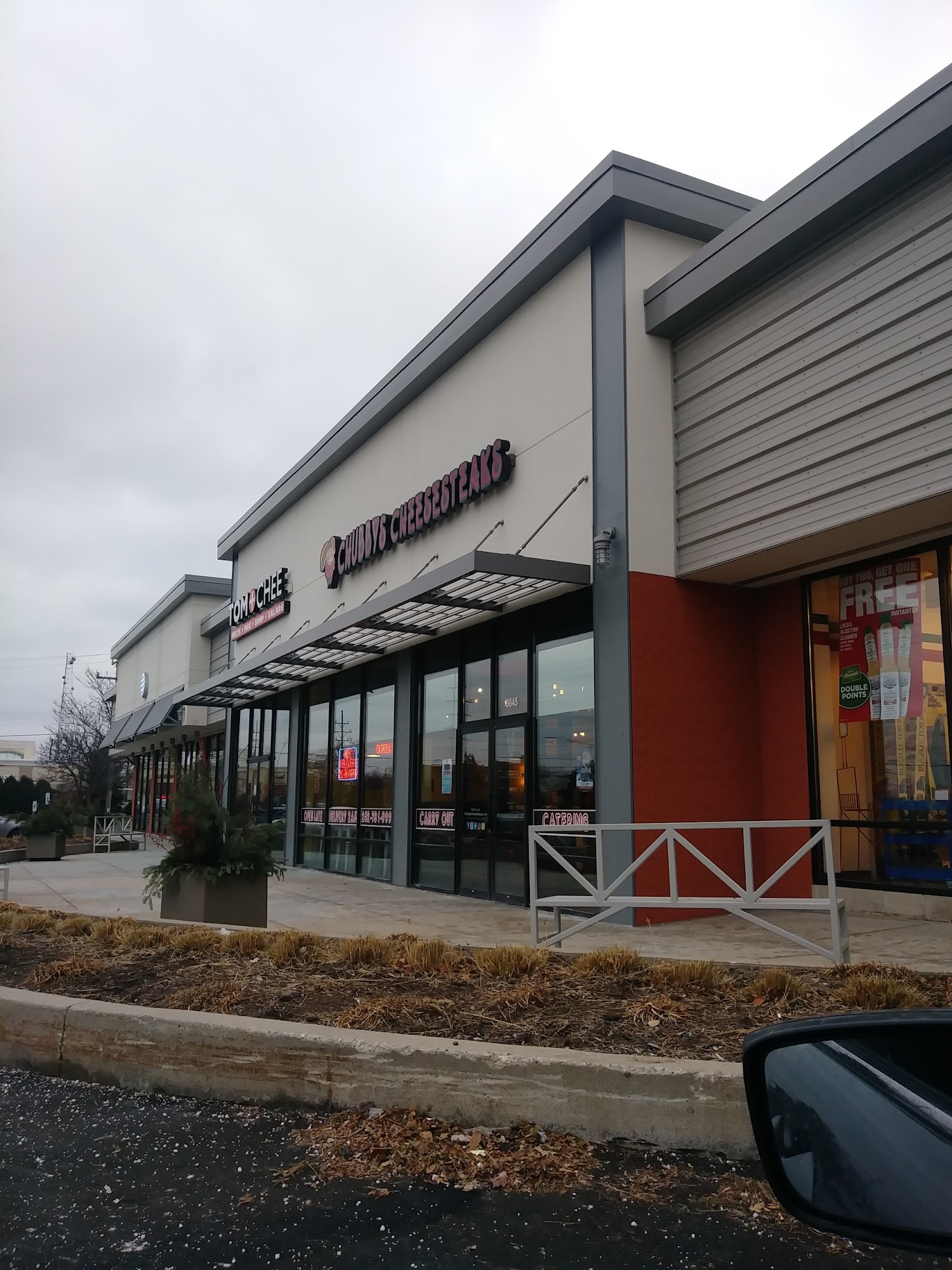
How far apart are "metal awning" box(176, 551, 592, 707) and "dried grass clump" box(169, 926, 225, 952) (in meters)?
4.76

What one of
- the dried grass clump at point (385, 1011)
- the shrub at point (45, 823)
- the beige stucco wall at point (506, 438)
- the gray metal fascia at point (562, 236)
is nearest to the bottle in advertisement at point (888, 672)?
the beige stucco wall at point (506, 438)

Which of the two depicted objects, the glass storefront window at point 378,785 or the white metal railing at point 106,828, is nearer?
the glass storefront window at point 378,785

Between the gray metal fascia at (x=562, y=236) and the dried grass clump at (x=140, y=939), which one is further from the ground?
the gray metal fascia at (x=562, y=236)

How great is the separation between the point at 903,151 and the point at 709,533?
13.2ft

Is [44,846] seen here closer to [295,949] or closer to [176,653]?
[176,653]

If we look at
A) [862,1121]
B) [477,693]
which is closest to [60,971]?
[862,1121]

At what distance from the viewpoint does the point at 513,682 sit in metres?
13.2

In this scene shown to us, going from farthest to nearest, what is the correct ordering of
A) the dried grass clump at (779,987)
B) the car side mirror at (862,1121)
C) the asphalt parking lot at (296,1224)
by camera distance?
the dried grass clump at (779,987)
the asphalt parking lot at (296,1224)
the car side mirror at (862,1121)

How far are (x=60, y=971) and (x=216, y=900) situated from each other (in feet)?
9.62

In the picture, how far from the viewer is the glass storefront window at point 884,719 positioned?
10.1 metres

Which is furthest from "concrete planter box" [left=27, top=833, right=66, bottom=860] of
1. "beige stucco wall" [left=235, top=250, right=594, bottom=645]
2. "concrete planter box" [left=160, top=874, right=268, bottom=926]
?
"concrete planter box" [left=160, top=874, right=268, bottom=926]

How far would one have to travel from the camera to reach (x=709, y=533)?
11070mm

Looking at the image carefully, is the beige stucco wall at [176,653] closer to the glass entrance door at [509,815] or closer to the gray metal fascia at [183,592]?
the gray metal fascia at [183,592]

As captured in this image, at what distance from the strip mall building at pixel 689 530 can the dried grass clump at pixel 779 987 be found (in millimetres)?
4848
